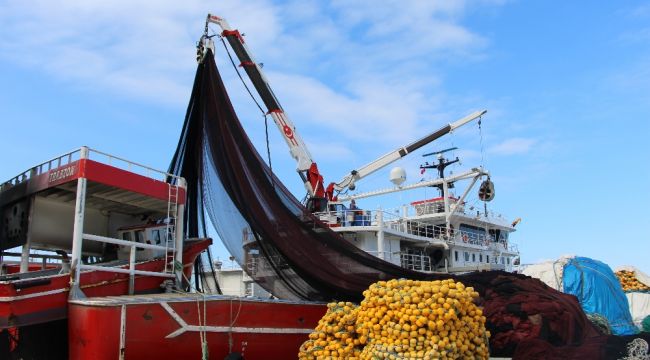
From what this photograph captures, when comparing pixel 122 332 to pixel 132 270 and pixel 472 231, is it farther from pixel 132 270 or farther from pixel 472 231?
pixel 472 231

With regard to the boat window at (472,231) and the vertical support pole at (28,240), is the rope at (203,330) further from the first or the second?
the boat window at (472,231)

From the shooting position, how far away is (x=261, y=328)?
955 centimetres

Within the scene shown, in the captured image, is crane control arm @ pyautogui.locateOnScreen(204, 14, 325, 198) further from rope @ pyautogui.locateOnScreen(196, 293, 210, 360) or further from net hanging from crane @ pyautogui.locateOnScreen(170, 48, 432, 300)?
rope @ pyautogui.locateOnScreen(196, 293, 210, 360)

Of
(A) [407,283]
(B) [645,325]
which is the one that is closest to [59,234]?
(A) [407,283]

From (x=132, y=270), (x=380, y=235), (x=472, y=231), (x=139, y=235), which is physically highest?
(x=472, y=231)

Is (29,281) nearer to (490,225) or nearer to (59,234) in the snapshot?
(59,234)

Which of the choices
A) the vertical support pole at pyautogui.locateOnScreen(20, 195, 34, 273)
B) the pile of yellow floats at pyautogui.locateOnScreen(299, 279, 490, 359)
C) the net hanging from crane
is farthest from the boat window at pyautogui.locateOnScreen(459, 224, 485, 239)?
the vertical support pole at pyautogui.locateOnScreen(20, 195, 34, 273)

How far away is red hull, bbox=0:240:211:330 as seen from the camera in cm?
797

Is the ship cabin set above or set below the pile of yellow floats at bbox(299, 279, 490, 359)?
above

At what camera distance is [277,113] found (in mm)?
20750

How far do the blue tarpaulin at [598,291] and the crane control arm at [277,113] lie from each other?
956 cm

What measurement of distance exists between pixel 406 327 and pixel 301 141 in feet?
48.5

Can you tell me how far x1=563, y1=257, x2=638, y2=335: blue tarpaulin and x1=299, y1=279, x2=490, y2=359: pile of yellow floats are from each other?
780 cm

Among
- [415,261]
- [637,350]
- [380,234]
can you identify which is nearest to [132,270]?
[637,350]
